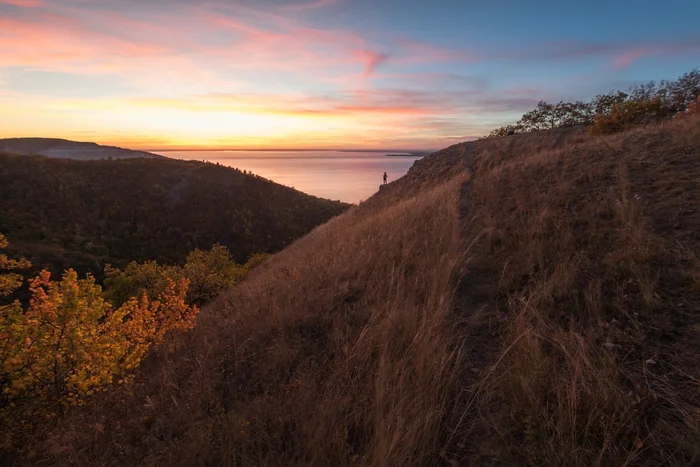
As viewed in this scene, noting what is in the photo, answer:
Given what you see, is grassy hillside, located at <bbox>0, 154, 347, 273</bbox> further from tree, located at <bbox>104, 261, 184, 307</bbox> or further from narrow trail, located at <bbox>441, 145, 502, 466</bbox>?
narrow trail, located at <bbox>441, 145, 502, 466</bbox>

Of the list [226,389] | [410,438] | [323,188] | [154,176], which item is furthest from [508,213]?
[323,188]

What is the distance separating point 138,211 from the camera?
54625 mm

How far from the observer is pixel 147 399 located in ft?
11.0

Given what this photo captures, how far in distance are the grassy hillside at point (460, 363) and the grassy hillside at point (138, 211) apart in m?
42.9

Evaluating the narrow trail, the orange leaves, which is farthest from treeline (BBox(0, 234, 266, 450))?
the narrow trail

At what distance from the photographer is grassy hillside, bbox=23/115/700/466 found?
2133 mm

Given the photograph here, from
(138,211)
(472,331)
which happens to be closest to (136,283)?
(472,331)

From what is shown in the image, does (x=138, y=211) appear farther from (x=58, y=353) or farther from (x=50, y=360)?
(x=50, y=360)

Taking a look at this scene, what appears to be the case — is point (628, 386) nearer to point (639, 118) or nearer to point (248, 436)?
point (248, 436)

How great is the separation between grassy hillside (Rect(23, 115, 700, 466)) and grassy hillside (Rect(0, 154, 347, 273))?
4285 cm

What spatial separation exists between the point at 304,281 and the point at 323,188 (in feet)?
522

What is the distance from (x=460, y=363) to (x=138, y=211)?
63.6 meters

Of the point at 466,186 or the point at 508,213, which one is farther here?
the point at 466,186

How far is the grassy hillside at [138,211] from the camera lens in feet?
138
